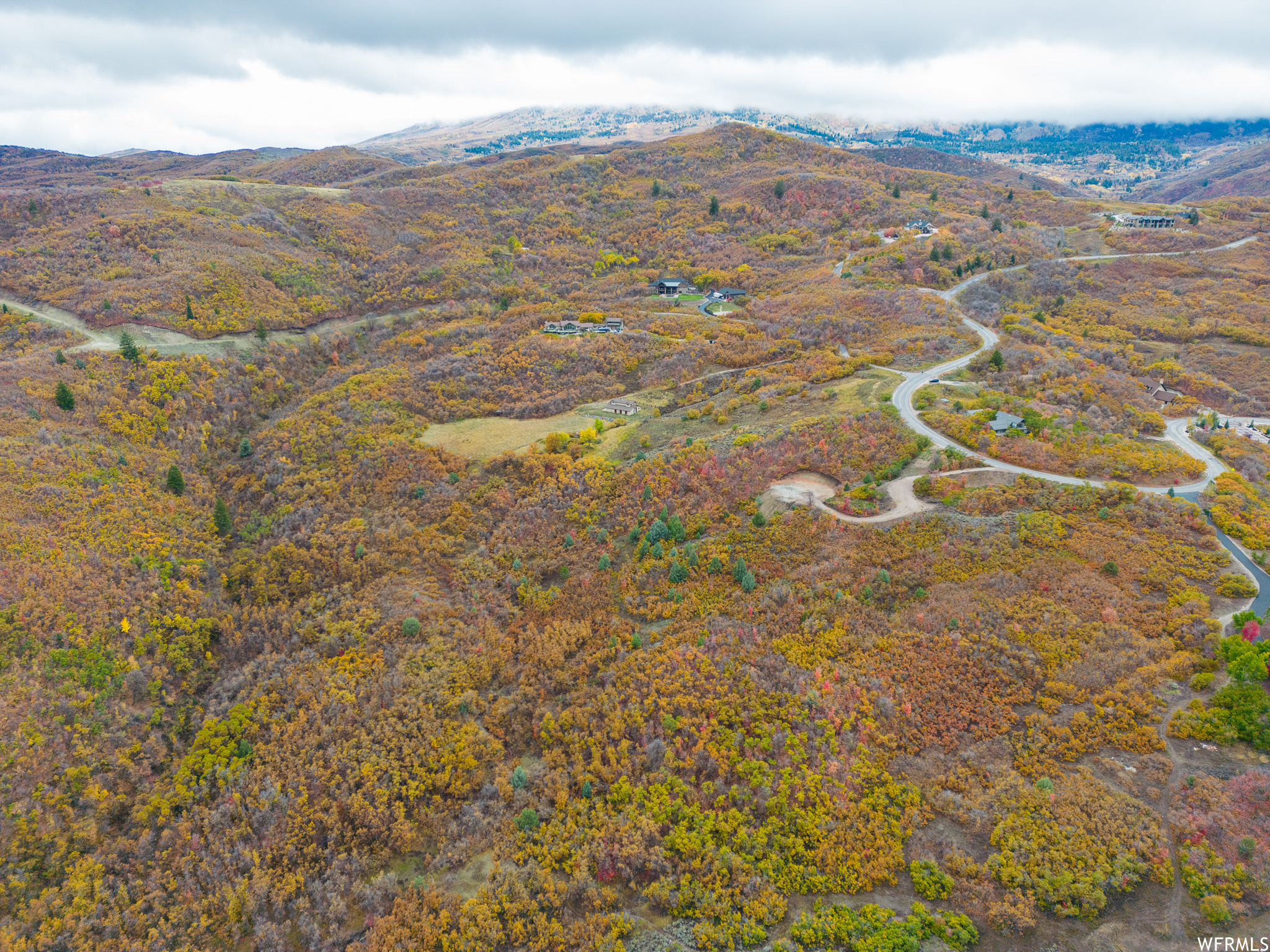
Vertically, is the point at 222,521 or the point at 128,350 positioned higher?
the point at 128,350

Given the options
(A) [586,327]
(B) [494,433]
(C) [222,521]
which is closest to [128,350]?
(C) [222,521]

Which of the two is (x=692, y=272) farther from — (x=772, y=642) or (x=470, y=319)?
(x=772, y=642)

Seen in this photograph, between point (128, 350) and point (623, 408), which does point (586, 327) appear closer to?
point (623, 408)

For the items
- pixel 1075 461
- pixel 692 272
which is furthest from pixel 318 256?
pixel 1075 461

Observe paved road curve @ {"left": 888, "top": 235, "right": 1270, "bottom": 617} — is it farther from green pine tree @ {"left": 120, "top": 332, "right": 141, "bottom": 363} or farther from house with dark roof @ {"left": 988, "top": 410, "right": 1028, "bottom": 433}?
green pine tree @ {"left": 120, "top": 332, "right": 141, "bottom": 363}

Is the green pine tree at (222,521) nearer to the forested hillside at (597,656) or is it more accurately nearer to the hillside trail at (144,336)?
the forested hillside at (597,656)

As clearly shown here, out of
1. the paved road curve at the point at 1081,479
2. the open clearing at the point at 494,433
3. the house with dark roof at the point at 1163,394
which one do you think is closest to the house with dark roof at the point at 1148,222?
the paved road curve at the point at 1081,479
